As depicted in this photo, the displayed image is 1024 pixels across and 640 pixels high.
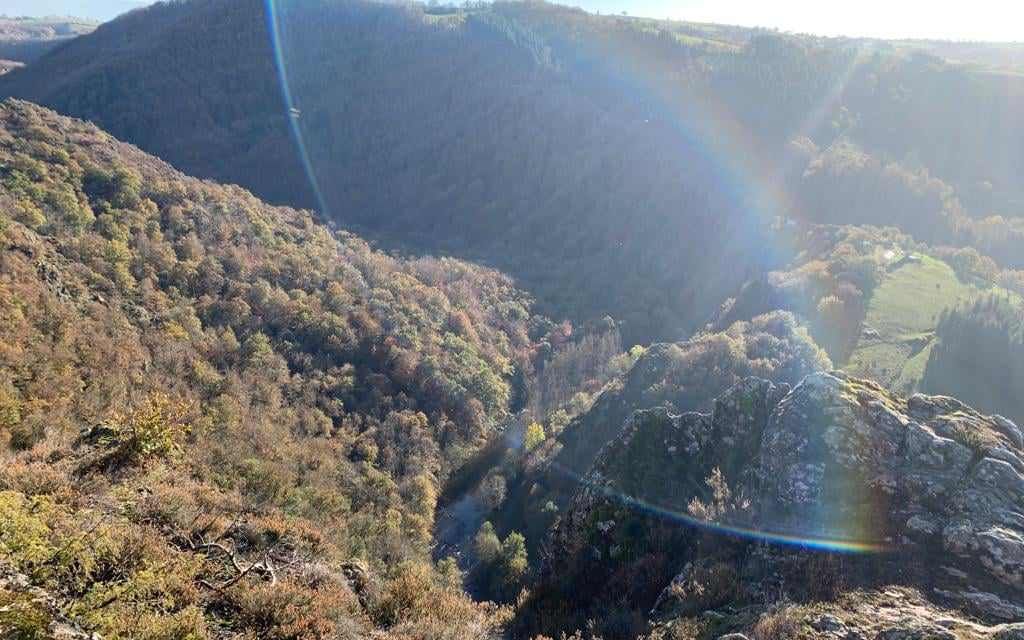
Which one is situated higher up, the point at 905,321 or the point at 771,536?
the point at 771,536

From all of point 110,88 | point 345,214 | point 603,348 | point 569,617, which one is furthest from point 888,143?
point 110,88

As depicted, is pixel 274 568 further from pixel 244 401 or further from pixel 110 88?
pixel 110 88

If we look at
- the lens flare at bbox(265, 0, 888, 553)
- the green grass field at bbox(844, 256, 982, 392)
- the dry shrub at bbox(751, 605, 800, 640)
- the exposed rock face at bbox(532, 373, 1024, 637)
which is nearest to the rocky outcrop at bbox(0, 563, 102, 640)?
the dry shrub at bbox(751, 605, 800, 640)

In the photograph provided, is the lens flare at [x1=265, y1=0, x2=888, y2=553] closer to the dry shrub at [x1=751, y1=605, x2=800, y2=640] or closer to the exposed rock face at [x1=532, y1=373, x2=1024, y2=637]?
the exposed rock face at [x1=532, y1=373, x2=1024, y2=637]

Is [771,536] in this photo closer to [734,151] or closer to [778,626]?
[778,626]

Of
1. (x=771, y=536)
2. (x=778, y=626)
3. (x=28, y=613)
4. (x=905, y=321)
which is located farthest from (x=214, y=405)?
(x=905, y=321)
